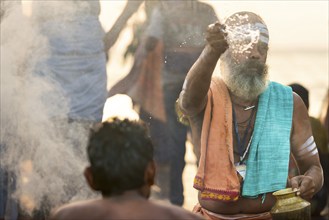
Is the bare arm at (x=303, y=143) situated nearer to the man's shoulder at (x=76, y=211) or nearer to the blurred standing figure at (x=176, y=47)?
the man's shoulder at (x=76, y=211)

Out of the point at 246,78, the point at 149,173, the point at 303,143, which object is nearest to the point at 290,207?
the point at 303,143

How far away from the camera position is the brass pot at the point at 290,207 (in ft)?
19.4

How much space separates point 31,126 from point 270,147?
301cm

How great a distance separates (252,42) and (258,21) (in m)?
0.21

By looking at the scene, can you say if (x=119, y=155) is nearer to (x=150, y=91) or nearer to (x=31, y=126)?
(x=31, y=126)

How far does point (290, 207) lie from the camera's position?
591cm

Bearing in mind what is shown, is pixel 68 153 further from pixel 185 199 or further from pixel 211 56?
pixel 211 56

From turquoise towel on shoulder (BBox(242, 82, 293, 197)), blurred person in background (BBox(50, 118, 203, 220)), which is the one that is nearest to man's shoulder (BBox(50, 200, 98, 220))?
blurred person in background (BBox(50, 118, 203, 220))

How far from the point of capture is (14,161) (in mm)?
9156

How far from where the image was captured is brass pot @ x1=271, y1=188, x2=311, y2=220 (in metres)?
5.90

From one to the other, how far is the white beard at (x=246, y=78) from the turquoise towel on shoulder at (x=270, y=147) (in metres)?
0.08

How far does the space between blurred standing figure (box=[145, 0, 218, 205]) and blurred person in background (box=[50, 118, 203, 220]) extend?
567 centimetres

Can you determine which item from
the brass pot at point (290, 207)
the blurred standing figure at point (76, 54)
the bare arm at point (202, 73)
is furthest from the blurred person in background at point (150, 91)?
the brass pot at point (290, 207)

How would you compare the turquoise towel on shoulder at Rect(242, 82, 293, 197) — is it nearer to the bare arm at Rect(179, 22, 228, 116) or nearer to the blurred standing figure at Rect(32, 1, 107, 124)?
the bare arm at Rect(179, 22, 228, 116)
